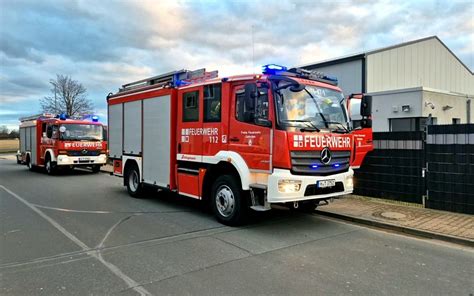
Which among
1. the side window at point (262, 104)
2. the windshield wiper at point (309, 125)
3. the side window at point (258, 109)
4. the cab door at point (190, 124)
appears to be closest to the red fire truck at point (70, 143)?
the cab door at point (190, 124)

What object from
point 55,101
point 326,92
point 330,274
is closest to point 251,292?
point 330,274

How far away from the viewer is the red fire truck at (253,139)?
6.38m

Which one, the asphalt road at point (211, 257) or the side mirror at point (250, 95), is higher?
the side mirror at point (250, 95)

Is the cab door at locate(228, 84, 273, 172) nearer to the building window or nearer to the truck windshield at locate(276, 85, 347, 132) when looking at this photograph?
the truck windshield at locate(276, 85, 347, 132)

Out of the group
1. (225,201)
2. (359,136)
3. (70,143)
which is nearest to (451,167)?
(359,136)

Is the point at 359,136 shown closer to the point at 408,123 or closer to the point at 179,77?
the point at 179,77

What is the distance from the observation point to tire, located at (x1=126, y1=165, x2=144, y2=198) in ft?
33.8

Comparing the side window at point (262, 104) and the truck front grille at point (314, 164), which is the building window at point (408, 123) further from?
the side window at point (262, 104)

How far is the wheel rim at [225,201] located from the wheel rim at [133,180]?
3.80 m

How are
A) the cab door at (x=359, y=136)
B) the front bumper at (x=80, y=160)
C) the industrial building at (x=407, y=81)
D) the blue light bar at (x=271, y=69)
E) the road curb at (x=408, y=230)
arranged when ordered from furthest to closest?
the industrial building at (x=407, y=81) → the front bumper at (x=80, y=160) → the cab door at (x=359, y=136) → the blue light bar at (x=271, y=69) → the road curb at (x=408, y=230)

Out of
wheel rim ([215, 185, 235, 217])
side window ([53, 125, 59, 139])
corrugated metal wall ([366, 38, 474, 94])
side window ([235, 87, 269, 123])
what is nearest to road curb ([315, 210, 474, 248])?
A: wheel rim ([215, 185, 235, 217])

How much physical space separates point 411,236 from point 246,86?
3.88 metres

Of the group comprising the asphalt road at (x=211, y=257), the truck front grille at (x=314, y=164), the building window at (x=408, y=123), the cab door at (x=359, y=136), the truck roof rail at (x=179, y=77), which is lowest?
the asphalt road at (x=211, y=257)

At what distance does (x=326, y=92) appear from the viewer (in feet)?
23.8
